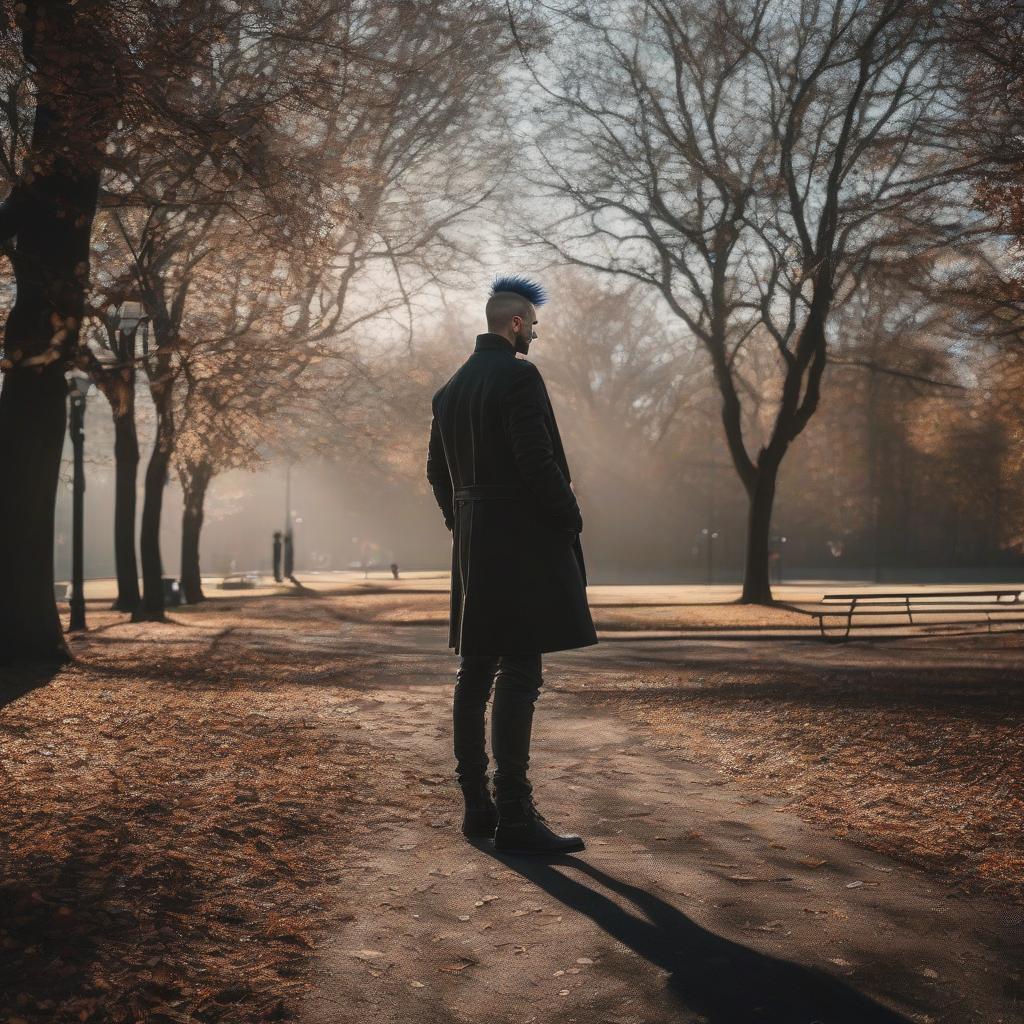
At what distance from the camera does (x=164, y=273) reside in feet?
68.0

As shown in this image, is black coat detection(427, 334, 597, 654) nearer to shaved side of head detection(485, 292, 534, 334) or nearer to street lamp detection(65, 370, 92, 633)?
shaved side of head detection(485, 292, 534, 334)

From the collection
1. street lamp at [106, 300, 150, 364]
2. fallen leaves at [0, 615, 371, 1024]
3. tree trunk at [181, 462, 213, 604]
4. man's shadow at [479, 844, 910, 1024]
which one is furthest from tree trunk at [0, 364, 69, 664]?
tree trunk at [181, 462, 213, 604]

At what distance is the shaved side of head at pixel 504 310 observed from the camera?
203 inches

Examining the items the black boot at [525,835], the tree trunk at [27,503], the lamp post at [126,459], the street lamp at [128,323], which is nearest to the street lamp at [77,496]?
the lamp post at [126,459]

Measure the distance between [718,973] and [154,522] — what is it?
23222 millimetres

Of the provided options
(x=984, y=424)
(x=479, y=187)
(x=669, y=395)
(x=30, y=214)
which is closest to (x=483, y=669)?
(x=30, y=214)

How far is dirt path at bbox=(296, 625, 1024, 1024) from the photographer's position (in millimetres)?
3203

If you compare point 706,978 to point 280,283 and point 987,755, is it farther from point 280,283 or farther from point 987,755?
point 280,283

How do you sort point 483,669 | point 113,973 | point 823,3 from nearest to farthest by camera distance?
point 113,973, point 483,669, point 823,3

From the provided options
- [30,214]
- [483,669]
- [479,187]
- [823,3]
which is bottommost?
[483,669]

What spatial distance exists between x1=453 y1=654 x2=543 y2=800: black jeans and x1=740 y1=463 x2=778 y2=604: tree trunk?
24174mm

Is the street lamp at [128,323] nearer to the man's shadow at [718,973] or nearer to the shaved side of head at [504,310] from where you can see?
the shaved side of head at [504,310]

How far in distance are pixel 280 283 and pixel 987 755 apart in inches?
466

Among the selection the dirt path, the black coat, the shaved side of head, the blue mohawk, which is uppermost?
the blue mohawk
